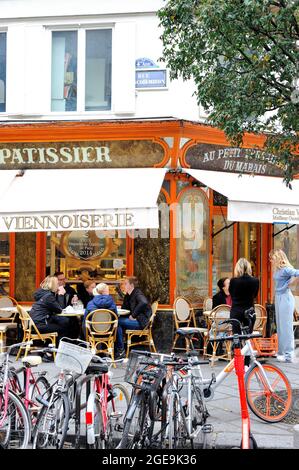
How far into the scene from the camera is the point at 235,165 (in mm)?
13625

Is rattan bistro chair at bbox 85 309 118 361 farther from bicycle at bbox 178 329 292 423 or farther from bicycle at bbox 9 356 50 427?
bicycle at bbox 9 356 50 427

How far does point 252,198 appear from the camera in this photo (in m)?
12.6

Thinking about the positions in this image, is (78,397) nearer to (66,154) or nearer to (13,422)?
(13,422)

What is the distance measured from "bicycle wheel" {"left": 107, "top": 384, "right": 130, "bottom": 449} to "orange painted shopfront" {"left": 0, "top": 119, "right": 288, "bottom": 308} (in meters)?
5.67

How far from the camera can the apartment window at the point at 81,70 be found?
43.2ft

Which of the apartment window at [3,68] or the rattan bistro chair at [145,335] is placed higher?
the apartment window at [3,68]

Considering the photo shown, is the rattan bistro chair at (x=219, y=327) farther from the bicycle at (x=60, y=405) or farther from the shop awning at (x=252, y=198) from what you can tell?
the bicycle at (x=60, y=405)

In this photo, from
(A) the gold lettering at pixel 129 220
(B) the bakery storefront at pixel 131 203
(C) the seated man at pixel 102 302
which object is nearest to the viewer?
(C) the seated man at pixel 102 302

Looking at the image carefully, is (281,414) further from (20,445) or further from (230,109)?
(230,109)

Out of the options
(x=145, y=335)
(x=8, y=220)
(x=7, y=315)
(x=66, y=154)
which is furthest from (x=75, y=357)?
(x=66, y=154)

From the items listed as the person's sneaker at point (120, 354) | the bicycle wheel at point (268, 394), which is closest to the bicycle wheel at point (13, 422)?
the bicycle wheel at point (268, 394)

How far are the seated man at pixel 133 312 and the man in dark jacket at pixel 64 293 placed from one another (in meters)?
1.17
